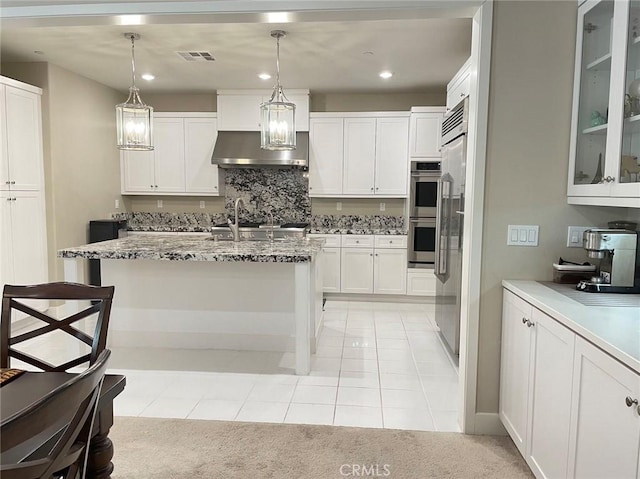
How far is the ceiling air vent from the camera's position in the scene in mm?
4312

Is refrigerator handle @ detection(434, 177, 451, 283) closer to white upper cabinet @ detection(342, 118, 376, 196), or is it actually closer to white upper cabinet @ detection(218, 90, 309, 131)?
white upper cabinet @ detection(342, 118, 376, 196)

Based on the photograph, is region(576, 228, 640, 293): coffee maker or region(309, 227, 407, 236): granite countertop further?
region(309, 227, 407, 236): granite countertop

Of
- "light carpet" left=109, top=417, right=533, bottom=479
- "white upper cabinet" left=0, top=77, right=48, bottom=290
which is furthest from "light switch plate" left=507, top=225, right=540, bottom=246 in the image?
"white upper cabinet" left=0, top=77, right=48, bottom=290

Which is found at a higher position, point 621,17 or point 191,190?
point 621,17

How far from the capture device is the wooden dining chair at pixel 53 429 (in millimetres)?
839

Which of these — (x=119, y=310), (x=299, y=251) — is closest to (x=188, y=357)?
(x=119, y=310)

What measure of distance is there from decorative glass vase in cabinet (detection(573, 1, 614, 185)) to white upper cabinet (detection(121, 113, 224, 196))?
4664 mm

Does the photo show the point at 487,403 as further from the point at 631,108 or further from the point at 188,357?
the point at 188,357

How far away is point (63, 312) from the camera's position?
4.91m

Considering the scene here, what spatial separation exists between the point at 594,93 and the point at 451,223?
5.34ft

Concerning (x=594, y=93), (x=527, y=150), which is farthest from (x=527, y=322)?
(x=594, y=93)

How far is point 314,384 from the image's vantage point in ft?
10.5

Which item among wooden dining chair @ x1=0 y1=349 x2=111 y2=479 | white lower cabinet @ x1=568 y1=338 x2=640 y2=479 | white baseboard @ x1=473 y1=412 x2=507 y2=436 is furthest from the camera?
white baseboard @ x1=473 y1=412 x2=507 y2=436

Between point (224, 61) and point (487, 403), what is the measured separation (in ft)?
12.8
